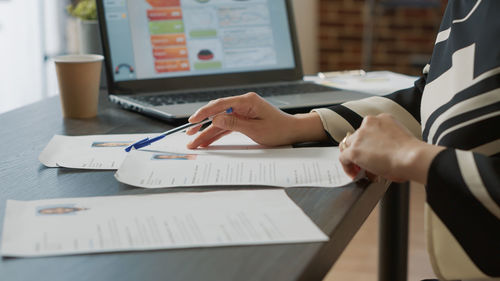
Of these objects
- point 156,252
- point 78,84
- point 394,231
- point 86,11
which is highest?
point 86,11

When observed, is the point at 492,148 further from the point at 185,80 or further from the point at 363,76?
the point at 363,76

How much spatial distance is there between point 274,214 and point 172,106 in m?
0.53

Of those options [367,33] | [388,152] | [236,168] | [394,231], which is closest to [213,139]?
[236,168]

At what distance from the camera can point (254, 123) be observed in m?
0.86

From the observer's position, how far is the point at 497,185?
0.58 meters

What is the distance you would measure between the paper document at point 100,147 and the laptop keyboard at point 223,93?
201 mm

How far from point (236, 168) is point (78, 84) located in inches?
18.3

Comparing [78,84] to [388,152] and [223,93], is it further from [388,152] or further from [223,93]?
[388,152]

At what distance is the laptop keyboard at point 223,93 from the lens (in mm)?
1134

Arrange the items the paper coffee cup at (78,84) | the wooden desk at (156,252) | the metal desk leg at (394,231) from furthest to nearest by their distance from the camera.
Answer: the metal desk leg at (394,231) → the paper coffee cup at (78,84) → the wooden desk at (156,252)

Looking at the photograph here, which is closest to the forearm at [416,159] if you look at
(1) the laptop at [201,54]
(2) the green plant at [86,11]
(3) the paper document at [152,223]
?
(3) the paper document at [152,223]

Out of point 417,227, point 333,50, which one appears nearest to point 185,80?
point 417,227

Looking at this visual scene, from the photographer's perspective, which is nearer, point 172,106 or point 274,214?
point 274,214

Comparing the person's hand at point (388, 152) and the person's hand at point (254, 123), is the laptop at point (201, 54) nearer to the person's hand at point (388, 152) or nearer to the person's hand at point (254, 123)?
the person's hand at point (254, 123)
